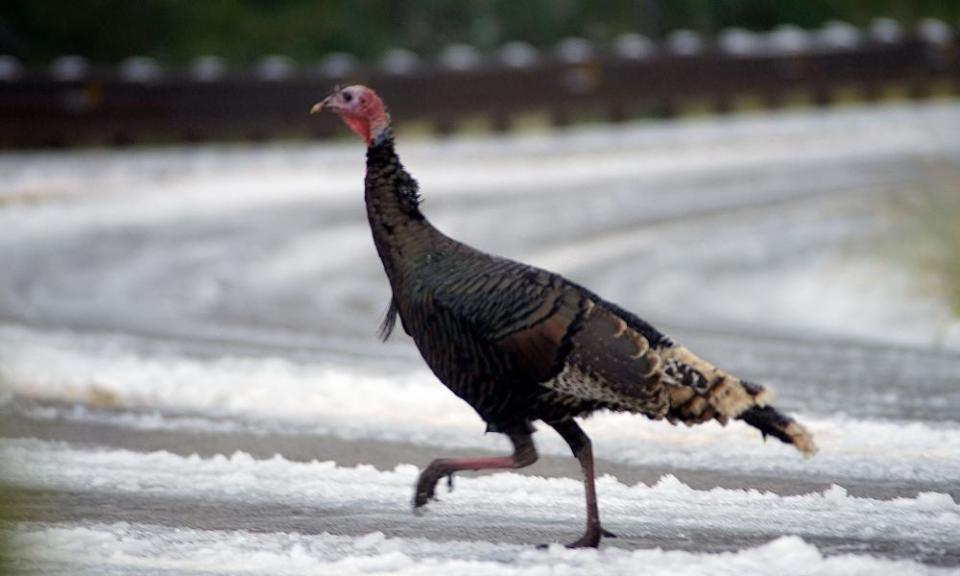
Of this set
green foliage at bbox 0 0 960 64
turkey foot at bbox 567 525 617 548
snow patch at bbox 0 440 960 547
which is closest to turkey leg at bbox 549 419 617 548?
turkey foot at bbox 567 525 617 548

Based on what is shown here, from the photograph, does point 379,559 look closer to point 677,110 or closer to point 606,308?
point 606,308

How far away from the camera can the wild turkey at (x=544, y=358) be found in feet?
19.4

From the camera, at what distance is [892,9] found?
4503 centimetres

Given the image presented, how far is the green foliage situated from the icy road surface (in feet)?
40.5

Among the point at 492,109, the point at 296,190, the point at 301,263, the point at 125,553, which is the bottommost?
the point at 125,553

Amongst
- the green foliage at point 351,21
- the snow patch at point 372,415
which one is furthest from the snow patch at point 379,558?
the green foliage at point 351,21

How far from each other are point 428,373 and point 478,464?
14.9 feet

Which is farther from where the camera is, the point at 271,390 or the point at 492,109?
the point at 492,109

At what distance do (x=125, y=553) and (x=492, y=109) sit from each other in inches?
881

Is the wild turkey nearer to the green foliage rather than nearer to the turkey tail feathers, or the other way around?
the turkey tail feathers

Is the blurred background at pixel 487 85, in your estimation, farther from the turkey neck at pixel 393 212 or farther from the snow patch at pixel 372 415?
the turkey neck at pixel 393 212

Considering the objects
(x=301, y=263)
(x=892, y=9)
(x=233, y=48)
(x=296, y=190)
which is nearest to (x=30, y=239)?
(x=301, y=263)

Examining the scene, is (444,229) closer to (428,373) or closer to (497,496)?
(428,373)

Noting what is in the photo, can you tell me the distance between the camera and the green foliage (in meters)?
37.3
